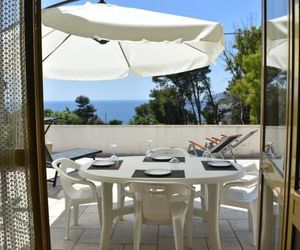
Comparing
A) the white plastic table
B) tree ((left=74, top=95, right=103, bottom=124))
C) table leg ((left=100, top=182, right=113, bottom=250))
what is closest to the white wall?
tree ((left=74, top=95, right=103, bottom=124))

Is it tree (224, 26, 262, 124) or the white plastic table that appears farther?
tree (224, 26, 262, 124)

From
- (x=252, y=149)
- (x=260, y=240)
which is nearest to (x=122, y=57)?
(x=260, y=240)

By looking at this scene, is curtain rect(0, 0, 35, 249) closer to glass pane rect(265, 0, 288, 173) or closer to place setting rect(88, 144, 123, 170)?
glass pane rect(265, 0, 288, 173)

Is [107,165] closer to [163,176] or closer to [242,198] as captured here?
[163,176]

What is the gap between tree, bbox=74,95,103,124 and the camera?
30.7 ft

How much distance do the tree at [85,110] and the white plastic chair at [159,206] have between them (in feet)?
22.3

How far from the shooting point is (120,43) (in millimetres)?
4301

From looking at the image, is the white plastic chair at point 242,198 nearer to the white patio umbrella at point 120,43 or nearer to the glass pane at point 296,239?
the white patio umbrella at point 120,43

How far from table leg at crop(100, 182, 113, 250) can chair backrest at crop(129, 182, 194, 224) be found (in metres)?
0.31

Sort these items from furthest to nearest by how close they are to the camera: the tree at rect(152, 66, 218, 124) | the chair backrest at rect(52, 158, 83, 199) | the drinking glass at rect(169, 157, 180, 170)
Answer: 1. the tree at rect(152, 66, 218, 124)
2. the drinking glass at rect(169, 157, 180, 170)
3. the chair backrest at rect(52, 158, 83, 199)

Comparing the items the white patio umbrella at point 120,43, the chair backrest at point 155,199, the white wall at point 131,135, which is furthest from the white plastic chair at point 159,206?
the white wall at point 131,135

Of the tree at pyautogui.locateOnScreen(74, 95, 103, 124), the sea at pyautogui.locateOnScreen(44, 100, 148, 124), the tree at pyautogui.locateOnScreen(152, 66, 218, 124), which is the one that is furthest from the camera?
the tree at pyautogui.locateOnScreen(74, 95, 103, 124)

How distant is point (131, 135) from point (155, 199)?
502cm

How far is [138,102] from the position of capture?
9.17 m
